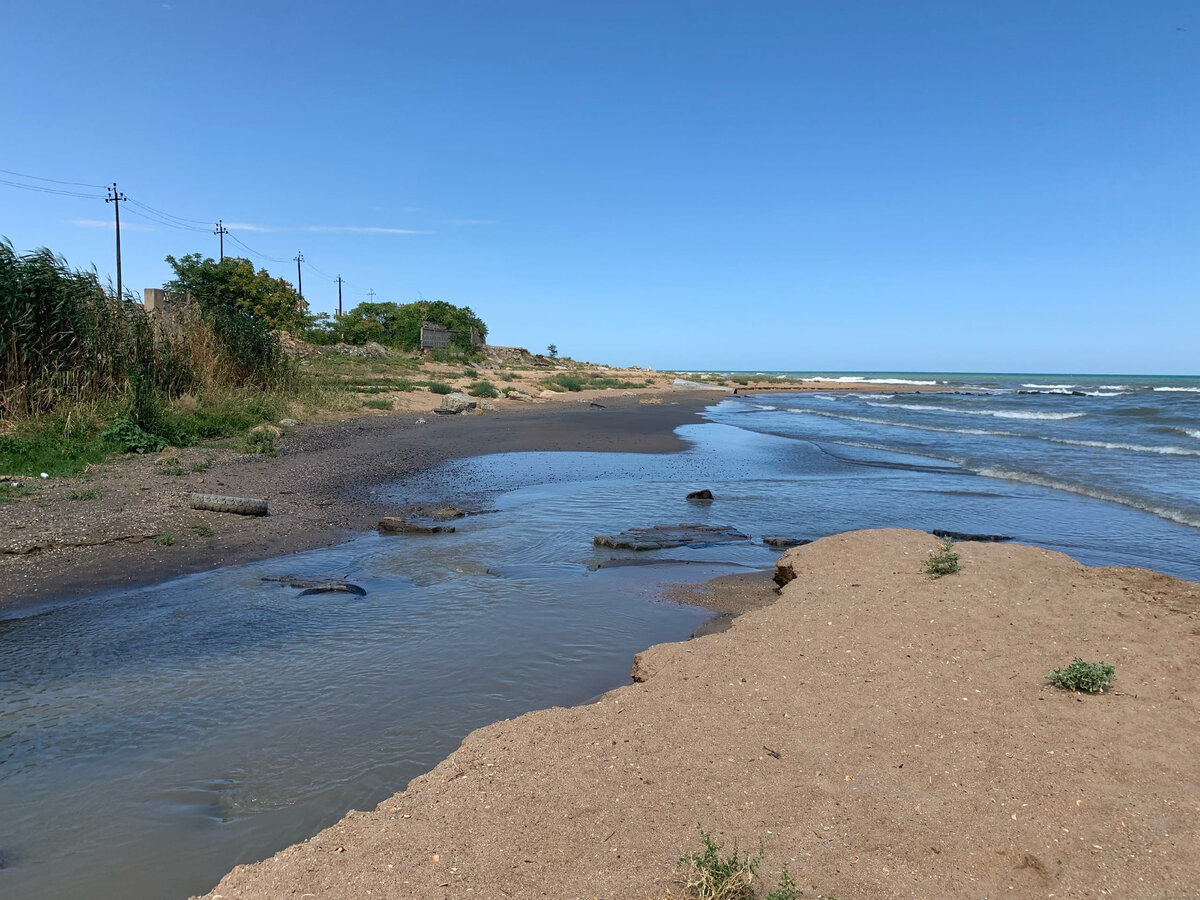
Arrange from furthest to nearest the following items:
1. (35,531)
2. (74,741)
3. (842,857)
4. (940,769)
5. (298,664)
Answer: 1. (35,531)
2. (298,664)
3. (74,741)
4. (940,769)
5. (842,857)

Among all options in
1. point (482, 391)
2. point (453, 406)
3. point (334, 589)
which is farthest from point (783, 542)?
point (482, 391)

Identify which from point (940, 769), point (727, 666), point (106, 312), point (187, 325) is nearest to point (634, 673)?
point (727, 666)

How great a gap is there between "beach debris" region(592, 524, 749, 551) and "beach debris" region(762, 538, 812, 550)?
0.39 m

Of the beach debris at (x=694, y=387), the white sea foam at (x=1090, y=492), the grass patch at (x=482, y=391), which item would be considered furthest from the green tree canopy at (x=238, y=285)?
the white sea foam at (x=1090, y=492)

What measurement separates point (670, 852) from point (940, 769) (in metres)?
1.62

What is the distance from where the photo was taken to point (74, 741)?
449 cm

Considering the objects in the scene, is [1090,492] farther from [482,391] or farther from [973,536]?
[482,391]

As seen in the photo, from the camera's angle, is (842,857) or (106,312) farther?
(106,312)

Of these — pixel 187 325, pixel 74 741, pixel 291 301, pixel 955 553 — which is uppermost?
pixel 291 301

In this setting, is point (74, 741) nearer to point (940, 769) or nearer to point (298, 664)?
point (298, 664)

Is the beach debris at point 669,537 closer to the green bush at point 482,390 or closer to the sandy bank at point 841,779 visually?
the sandy bank at point 841,779

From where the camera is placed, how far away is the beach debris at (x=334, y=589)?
748 cm

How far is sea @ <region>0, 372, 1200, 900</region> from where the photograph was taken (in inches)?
147

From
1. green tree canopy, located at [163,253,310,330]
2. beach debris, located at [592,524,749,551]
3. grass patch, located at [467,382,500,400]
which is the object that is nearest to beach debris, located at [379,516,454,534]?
beach debris, located at [592,524,749,551]
